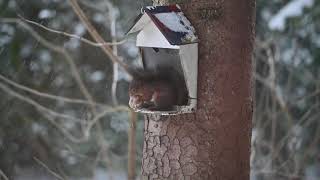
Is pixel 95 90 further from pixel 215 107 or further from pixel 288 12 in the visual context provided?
pixel 215 107

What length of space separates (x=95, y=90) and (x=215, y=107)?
7.58ft

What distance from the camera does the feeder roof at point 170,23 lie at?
5.14 ft

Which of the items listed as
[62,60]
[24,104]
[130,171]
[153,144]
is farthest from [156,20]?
[62,60]

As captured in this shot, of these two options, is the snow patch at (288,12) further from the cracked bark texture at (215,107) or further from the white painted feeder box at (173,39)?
the white painted feeder box at (173,39)

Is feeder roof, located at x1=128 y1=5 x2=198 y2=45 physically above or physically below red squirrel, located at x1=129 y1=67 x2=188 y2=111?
above

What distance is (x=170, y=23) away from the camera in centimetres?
160

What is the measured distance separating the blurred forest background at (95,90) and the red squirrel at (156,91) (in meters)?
0.80

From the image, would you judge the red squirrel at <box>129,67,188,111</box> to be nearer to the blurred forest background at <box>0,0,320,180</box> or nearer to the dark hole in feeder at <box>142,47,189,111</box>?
the dark hole in feeder at <box>142,47,189,111</box>

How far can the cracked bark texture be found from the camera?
65.7 inches

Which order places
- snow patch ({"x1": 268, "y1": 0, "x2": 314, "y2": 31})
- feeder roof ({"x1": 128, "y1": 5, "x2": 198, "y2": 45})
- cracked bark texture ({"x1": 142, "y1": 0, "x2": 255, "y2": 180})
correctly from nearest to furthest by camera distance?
feeder roof ({"x1": 128, "y1": 5, "x2": 198, "y2": 45})
cracked bark texture ({"x1": 142, "y1": 0, "x2": 255, "y2": 180})
snow patch ({"x1": 268, "y1": 0, "x2": 314, "y2": 31})

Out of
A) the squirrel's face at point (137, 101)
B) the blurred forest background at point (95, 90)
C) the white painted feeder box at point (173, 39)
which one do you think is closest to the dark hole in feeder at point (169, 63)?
the white painted feeder box at point (173, 39)

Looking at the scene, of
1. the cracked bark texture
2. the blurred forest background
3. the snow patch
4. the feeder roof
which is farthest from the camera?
the snow patch

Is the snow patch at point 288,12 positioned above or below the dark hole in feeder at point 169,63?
above

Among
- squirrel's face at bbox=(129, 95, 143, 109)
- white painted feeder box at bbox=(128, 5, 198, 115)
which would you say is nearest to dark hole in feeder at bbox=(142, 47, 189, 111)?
white painted feeder box at bbox=(128, 5, 198, 115)
